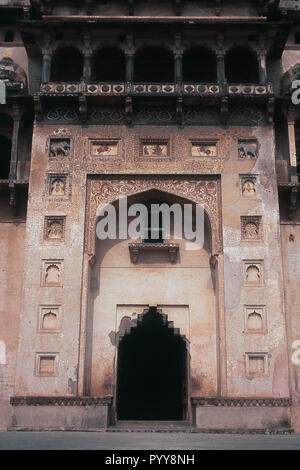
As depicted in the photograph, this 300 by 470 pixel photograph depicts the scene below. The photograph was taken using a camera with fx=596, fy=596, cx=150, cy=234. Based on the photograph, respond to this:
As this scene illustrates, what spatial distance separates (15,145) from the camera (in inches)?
645

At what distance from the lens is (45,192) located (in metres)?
15.9

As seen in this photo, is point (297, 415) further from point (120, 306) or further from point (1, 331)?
point (1, 331)

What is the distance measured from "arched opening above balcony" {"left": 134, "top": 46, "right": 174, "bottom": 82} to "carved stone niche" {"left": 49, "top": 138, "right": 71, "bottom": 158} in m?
3.28

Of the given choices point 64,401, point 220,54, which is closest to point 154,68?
point 220,54

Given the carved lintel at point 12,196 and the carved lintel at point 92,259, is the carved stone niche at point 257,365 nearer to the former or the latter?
the carved lintel at point 92,259

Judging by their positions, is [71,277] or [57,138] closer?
[71,277]

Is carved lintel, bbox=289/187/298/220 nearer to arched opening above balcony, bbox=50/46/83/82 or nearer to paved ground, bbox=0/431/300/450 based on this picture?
arched opening above balcony, bbox=50/46/83/82

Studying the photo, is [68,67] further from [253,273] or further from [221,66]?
[253,273]

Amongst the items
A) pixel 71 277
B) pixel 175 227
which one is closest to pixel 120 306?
pixel 71 277

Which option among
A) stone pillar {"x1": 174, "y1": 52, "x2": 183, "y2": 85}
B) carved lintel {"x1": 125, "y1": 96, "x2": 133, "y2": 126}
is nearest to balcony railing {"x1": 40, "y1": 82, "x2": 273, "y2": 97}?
carved lintel {"x1": 125, "y1": 96, "x2": 133, "y2": 126}

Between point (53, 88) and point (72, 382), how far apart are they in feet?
25.6

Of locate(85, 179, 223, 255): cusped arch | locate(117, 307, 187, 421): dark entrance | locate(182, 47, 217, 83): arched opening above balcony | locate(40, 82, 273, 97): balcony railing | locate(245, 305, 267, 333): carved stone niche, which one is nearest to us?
locate(245, 305, 267, 333): carved stone niche

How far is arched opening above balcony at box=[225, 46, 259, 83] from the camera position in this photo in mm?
17672
